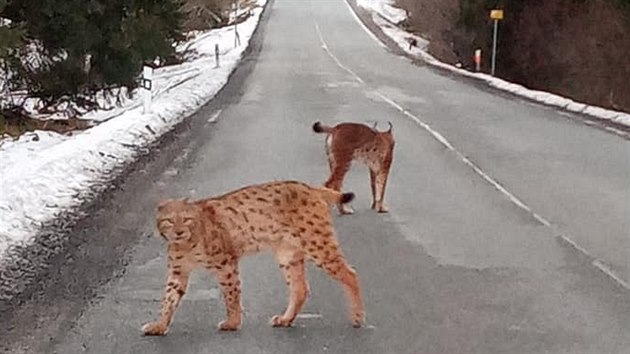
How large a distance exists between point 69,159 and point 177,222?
7.83m

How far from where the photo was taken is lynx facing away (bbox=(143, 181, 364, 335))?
6875 millimetres

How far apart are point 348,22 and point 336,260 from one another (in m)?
63.1

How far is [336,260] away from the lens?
7086mm

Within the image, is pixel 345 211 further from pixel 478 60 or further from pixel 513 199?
pixel 478 60

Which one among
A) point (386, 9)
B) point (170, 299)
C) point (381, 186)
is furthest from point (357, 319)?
point (386, 9)

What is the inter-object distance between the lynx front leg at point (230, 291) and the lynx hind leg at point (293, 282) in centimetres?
29

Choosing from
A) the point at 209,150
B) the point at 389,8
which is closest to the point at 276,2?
the point at 389,8


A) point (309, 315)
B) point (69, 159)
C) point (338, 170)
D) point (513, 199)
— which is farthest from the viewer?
point (69, 159)

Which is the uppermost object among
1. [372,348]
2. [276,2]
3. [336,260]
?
[336,260]

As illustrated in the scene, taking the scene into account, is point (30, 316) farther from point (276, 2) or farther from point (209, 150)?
point (276, 2)

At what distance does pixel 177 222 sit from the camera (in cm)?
680

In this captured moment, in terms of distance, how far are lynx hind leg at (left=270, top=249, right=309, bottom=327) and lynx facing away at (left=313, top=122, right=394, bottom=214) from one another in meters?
4.13

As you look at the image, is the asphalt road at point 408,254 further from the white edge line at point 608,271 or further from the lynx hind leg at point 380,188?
the lynx hind leg at point 380,188

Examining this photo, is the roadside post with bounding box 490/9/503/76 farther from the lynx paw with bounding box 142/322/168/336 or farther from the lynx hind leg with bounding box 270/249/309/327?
the lynx paw with bounding box 142/322/168/336
